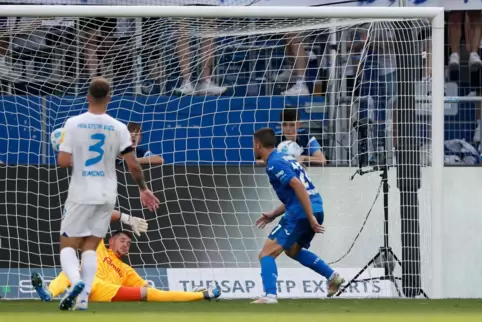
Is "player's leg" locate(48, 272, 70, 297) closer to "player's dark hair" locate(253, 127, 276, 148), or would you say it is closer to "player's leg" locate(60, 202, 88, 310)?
"player's leg" locate(60, 202, 88, 310)

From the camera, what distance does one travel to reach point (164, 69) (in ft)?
42.5

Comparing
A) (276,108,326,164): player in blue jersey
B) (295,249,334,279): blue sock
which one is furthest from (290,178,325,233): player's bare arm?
(276,108,326,164): player in blue jersey

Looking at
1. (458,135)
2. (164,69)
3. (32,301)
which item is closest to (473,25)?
(458,135)

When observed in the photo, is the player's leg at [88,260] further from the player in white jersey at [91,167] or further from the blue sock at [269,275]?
the blue sock at [269,275]

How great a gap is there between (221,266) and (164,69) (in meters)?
2.15

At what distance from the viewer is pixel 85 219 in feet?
30.4

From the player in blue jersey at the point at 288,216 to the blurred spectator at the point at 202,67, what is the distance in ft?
6.44

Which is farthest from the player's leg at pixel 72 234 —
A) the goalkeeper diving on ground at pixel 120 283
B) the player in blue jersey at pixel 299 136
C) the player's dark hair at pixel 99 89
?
the player in blue jersey at pixel 299 136

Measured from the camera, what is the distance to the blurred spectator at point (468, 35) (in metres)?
13.8

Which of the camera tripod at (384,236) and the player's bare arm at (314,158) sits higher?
the player's bare arm at (314,158)

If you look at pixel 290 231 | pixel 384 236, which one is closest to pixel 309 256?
pixel 290 231

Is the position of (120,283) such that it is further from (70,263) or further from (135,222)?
(70,263)

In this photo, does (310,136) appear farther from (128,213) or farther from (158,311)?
(158,311)

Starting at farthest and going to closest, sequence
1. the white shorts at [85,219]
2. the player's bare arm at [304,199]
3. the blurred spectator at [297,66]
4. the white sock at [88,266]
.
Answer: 1. the blurred spectator at [297,66]
2. the player's bare arm at [304,199]
3. the white sock at [88,266]
4. the white shorts at [85,219]
